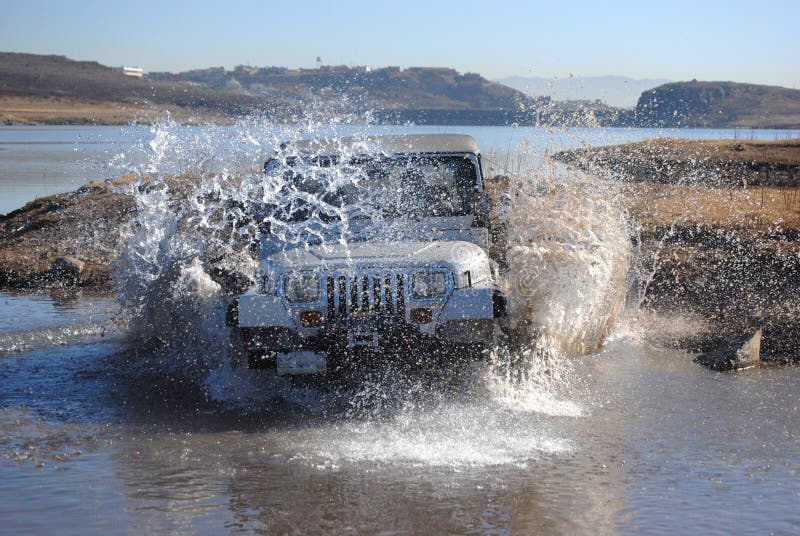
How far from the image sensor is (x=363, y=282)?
6375mm

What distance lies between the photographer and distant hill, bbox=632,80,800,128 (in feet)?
190

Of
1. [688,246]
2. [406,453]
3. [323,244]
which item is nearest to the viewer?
[406,453]

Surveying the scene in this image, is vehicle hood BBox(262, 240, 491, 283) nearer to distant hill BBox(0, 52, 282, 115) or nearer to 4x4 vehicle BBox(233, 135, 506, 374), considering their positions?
4x4 vehicle BBox(233, 135, 506, 374)

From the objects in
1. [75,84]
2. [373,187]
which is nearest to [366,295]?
[373,187]

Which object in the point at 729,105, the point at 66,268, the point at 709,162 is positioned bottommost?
the point at 66,268

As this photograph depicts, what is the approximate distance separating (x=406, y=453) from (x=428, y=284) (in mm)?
1332

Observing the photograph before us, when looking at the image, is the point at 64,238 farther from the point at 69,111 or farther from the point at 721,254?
the point at 69,111

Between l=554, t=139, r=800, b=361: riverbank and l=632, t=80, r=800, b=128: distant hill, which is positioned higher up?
l=632, t=80, r=800, b=128: distant hill

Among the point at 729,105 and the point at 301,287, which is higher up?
the point at 729,105

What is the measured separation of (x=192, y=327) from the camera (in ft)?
25.9

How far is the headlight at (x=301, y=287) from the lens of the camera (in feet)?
21.1

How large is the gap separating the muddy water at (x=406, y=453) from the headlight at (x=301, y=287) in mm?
766

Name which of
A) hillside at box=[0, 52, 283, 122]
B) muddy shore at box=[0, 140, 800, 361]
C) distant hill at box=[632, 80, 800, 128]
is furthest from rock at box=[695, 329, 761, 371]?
hillside at box=[0, 52, 283, 122]

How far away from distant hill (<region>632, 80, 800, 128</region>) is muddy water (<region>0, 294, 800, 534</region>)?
51.7 m
